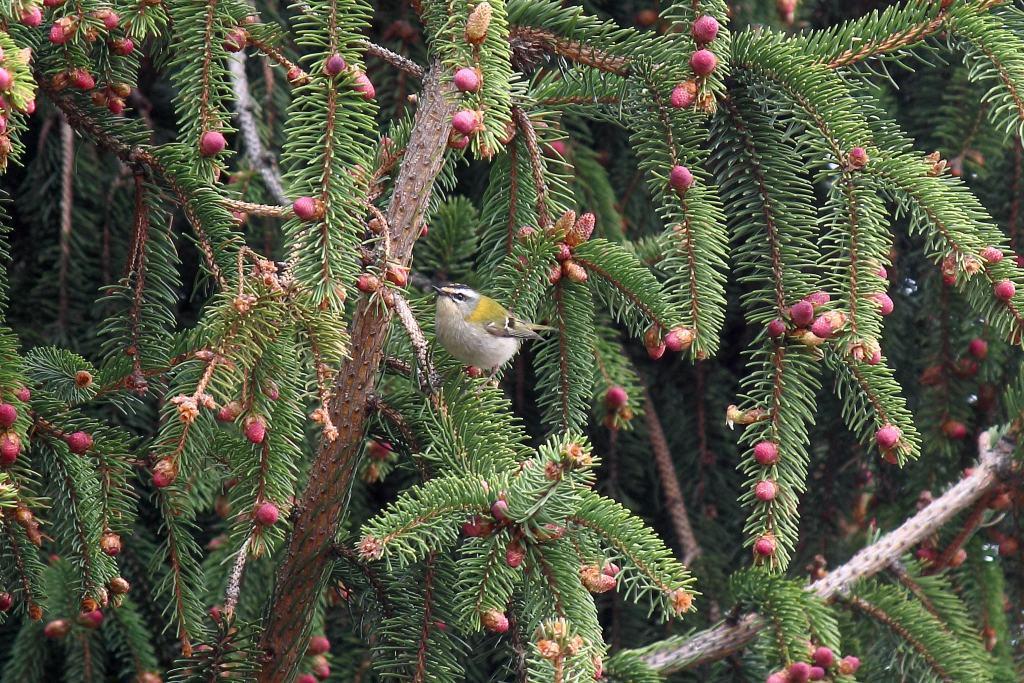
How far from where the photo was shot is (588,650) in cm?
170

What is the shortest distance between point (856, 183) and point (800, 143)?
0.14 metres

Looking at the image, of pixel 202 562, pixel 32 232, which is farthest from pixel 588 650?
pixel 32 232

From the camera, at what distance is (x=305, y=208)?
1732mm

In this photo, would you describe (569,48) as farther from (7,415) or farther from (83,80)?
(7,415)

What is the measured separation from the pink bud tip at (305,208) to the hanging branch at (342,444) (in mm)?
309

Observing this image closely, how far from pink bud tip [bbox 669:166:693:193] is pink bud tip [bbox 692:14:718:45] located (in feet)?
0.82

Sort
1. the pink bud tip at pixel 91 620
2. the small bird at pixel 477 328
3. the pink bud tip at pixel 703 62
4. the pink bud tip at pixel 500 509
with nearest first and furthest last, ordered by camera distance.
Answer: the pink bud tip at pixel 500 509 → the pink bud tip at pixel 703 62 → the small bird at pixel 477 328 → the pink bud tip at pixel 91 620

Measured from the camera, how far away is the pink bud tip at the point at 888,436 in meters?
2.09

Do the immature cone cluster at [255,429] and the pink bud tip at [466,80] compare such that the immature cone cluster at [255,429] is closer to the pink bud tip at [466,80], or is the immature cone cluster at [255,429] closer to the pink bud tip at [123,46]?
the pink bud tip at [466,80]

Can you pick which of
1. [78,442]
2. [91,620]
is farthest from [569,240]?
[91,620]

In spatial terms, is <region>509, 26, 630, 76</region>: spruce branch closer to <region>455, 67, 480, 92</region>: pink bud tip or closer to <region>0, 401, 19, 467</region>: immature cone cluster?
<region>455, 67, 480, 92</region>: pink bud tip

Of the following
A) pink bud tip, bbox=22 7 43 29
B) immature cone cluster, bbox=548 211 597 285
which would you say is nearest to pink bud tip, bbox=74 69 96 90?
pink bud tip, bbox=22 7 43 29

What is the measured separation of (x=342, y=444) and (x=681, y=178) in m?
0.86

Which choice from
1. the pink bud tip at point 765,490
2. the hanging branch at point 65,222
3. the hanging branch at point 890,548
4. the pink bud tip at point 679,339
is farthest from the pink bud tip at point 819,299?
the hanging branch at point 65,222
